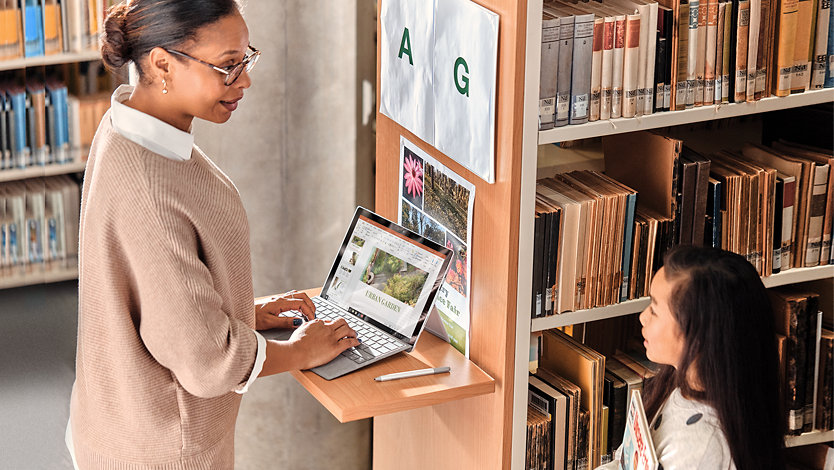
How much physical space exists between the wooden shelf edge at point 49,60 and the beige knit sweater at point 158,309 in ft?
6.27

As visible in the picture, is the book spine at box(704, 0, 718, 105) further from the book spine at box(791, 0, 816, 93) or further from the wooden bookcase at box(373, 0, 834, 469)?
the book spine at box(791, 0, 816, 93)

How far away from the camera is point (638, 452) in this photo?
1.74 m

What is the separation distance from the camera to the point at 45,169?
368cm

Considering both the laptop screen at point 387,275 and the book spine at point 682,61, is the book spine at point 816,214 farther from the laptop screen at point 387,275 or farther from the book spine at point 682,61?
the laptop screen at point 387,275

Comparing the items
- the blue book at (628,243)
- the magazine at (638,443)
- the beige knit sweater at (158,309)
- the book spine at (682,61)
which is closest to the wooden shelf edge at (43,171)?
the beige knit sweater at (158,309)

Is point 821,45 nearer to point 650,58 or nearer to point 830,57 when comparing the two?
point 830,57

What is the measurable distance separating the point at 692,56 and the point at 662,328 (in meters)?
0.55

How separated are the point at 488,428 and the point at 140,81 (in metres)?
0.95

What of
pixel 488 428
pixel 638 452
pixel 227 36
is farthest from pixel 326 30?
pixel 638 452

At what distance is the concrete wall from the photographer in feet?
8.31

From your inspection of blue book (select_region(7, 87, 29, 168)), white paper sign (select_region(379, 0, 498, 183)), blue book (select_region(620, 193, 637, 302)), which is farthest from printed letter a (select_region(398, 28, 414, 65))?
blue book (select_region(7, 87, 29, 168))

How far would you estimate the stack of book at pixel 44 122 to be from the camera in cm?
355

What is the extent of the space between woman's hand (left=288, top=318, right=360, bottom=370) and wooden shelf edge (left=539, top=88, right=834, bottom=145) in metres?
0.52

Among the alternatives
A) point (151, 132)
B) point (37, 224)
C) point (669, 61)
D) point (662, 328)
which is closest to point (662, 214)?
point (669, 61)
